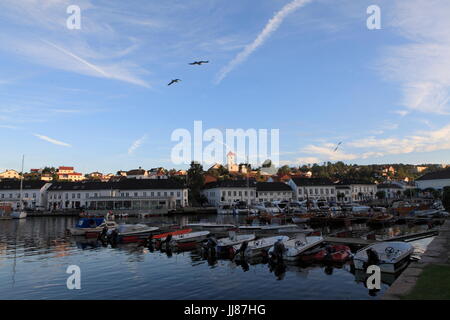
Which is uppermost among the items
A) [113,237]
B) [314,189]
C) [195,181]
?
[195,181]

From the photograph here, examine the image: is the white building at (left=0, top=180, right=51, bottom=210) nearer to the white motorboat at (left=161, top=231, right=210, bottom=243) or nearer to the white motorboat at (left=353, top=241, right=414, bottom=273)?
the white motorboat at (left=161, top=231, right=210, bottom=243)

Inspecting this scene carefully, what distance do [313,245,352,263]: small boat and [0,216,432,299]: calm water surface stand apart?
1539 mm

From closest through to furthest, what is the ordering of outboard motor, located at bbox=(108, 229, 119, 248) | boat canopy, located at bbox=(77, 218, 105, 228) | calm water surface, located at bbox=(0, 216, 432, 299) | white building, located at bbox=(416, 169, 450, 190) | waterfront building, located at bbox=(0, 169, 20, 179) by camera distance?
calm water surface, located at bbox=(0, 216, 432, 299) < outboard motor, located at bbox=(108, 229, 119, 248) < boat canopy, located at bbox=(77, 218, 105, 228) < white building, located at bbox=(416, 169, 450, 190) < waterfront building, located at bbox=(0, 169, 20, 179)

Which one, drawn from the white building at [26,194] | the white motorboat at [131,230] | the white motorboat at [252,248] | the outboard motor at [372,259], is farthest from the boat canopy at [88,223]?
the white building at [26,194]

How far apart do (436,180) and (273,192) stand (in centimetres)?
6498

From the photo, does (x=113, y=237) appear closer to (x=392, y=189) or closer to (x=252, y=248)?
(x=252, y=248)

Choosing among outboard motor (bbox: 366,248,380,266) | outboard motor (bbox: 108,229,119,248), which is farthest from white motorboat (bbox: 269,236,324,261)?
outboard motor (bbox: 108,229,119,248)

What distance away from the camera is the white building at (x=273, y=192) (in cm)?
10506

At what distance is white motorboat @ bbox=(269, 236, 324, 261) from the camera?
24.8 meters

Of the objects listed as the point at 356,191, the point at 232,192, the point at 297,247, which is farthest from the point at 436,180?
the point at 297,247

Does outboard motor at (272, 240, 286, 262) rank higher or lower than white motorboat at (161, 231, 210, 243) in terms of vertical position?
higher

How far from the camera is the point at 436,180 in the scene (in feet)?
393

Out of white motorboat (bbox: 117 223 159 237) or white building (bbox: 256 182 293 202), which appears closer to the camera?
white motorboat (bbox: 117 223 159 237)
